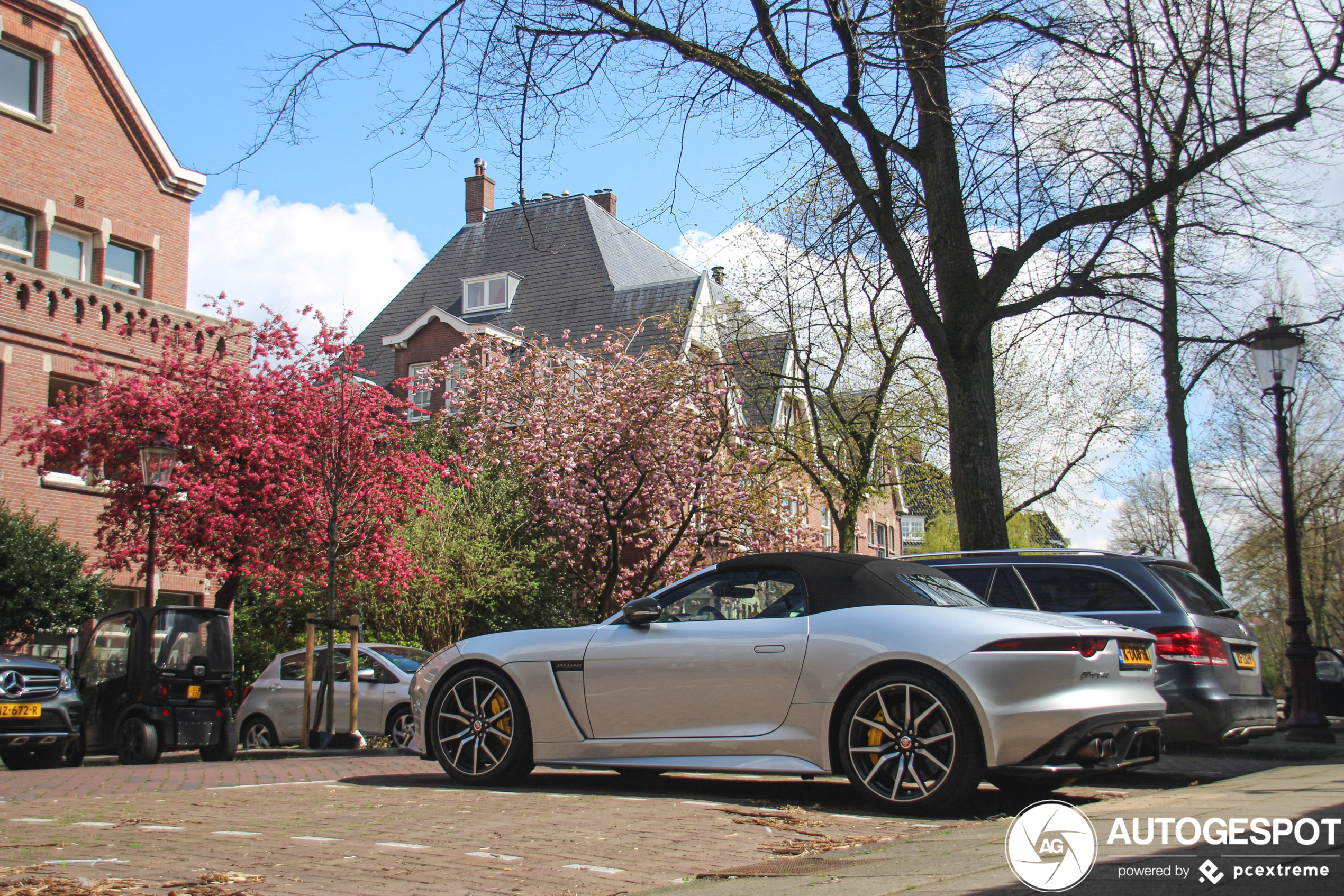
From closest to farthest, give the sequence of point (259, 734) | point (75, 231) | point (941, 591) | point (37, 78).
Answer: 1. point (941, 591)
2. point (259, 734)
3. point (37, 78)
4. point (75, 231)

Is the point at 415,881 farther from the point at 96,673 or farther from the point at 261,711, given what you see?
the point at 261,711

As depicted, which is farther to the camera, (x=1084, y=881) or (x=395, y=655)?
(x=395, y=655)

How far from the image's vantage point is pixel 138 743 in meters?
12.6

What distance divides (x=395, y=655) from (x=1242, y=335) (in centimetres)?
1218

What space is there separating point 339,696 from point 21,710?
4.69 metres

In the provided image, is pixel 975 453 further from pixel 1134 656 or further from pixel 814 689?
pixel 814 689

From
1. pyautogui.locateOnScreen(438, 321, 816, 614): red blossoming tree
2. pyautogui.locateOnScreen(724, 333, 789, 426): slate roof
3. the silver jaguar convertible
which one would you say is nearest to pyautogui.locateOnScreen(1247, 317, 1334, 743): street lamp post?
the silver jaguar convertible

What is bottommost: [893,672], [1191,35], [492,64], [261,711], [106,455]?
[261,711]

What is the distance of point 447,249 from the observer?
4450cm

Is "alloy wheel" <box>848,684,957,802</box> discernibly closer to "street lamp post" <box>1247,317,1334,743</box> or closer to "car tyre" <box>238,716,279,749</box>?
"street lamp post" <box>1247,317,1334,743</box>

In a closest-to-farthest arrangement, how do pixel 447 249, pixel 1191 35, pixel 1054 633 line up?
pixel 1054 633 < pixel 1191 35 < pixel 447 249

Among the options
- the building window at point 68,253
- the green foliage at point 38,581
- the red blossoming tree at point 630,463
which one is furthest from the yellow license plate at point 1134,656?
the building window at point 68,253

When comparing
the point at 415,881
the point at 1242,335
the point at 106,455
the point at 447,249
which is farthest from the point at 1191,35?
the point at 447,249

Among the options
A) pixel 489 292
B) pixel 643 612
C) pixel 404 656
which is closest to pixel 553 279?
pixel 489 292
